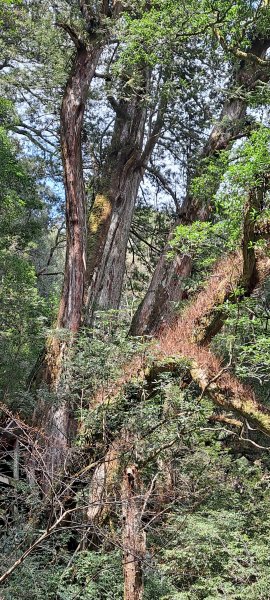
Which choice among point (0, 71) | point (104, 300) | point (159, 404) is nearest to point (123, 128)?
point (0, 71)

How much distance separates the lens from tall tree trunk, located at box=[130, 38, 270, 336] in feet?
30.2

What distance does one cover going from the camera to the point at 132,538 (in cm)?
586

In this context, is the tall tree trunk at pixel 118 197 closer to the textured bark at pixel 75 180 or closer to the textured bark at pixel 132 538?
the textured bark at pixel 75 180

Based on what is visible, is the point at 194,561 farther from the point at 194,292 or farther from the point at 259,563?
the point at 194,292

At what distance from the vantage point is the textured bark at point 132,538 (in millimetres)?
5457

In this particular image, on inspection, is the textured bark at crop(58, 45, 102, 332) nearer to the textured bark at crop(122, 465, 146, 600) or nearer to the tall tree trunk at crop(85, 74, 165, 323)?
the tall tree trunk at crop(85, 74, 165, 323)

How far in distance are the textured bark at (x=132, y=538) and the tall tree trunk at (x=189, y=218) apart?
3.18m

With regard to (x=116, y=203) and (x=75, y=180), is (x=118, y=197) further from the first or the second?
(x=75, y=180)

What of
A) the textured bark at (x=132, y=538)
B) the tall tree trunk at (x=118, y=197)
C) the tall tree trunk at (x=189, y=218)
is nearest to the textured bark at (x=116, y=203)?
the tall tree trunk at (x=118, y=197)

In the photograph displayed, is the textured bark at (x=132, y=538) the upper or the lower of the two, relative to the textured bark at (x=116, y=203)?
lower

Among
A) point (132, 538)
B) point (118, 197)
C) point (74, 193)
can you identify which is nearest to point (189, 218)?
point (118, 197)

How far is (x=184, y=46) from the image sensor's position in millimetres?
8992

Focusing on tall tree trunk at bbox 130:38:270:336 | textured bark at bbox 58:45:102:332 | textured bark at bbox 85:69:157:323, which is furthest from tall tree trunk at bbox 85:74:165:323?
textured bark at bbox 58:45:102:332

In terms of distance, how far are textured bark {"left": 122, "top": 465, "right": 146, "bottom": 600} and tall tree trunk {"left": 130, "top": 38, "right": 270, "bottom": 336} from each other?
318cm
